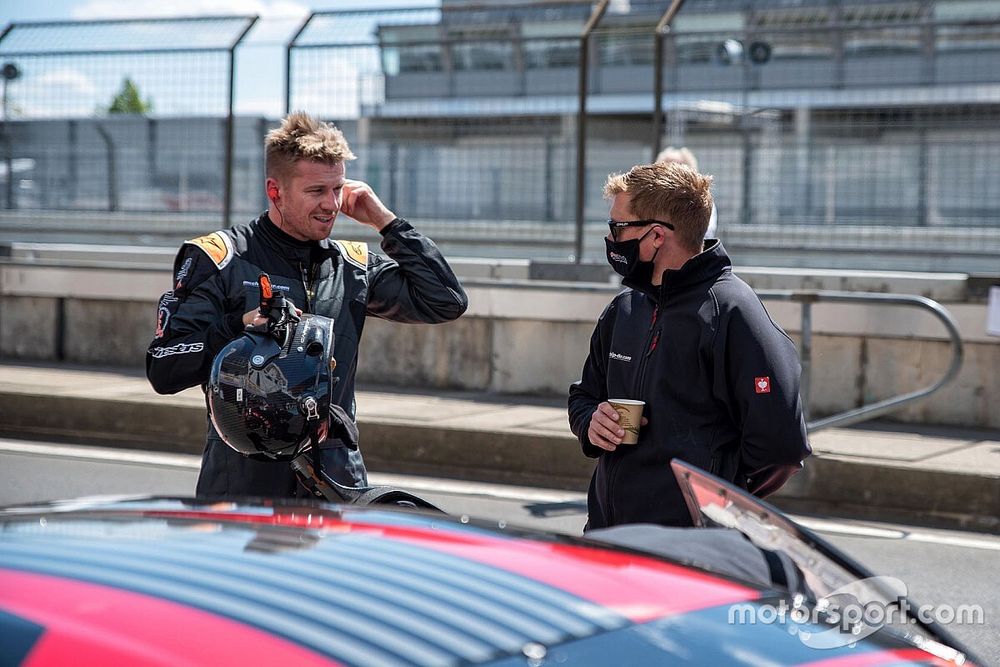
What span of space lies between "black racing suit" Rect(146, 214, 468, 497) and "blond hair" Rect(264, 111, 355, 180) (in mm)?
165

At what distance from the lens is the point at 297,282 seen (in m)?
3.66

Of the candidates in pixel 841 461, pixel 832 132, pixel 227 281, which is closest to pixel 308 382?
pixel 227 281

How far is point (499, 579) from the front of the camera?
180 cm

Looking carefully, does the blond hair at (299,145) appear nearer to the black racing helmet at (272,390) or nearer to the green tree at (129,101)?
the black racing helmet at (272,390)

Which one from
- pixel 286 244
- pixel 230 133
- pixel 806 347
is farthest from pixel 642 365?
pixel 230 133

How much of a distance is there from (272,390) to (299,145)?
3.12 feet

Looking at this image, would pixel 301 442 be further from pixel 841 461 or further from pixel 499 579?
pixel 841 461

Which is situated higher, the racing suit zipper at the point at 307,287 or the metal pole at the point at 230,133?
the metal pole at the point at 230,133

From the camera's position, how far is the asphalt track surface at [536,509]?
604 centimetres

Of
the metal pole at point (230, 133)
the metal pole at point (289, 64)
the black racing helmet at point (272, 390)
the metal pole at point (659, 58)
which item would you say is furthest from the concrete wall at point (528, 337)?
the black racing helmet at point (272, 390)

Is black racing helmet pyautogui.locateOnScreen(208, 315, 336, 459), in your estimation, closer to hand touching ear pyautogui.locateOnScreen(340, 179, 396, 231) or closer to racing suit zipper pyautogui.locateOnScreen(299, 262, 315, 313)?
racing suit zipper pyautogui.locateOnScreen(299, 262, 315, 313)

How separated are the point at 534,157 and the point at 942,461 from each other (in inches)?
195

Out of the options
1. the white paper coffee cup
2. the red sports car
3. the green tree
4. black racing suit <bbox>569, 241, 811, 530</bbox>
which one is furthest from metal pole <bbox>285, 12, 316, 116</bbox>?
A: the red sports car

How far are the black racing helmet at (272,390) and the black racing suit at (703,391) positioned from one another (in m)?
0.96
